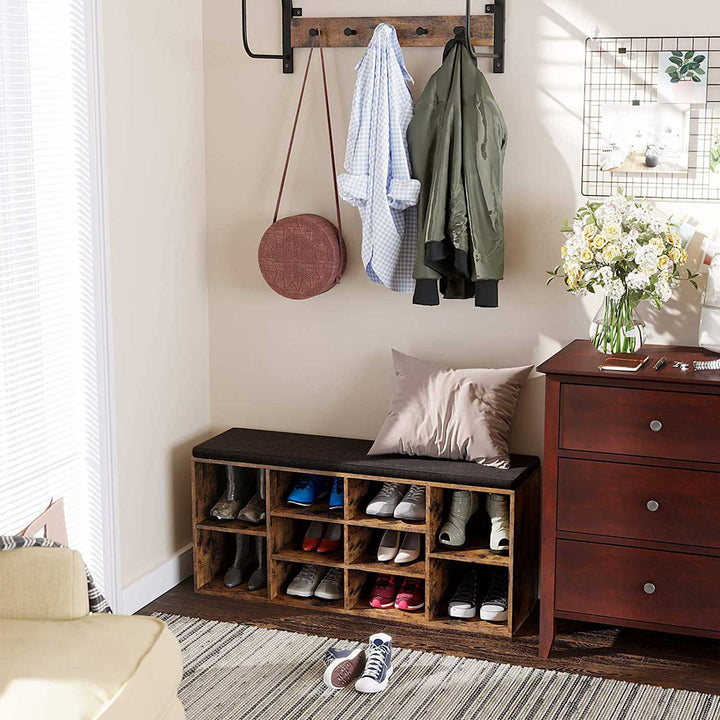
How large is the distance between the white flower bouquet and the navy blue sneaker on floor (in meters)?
1.06

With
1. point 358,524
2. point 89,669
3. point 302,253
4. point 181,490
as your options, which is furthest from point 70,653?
point 302,253

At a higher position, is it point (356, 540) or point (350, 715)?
point (356, 540)

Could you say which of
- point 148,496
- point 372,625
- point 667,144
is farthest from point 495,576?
point 667,144

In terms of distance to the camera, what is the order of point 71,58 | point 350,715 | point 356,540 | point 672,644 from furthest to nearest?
point 356,540
point 672,644
point 71,58
point 350,715

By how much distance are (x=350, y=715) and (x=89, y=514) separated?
3.33 feet

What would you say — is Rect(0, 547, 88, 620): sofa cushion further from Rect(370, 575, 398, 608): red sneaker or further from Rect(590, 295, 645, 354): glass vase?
Rect(590, 295, 645, 354): glass vase

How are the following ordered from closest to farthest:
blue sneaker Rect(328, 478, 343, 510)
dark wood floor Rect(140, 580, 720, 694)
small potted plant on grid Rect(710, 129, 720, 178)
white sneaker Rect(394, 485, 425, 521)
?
dark wood floor Rect(140, 580, 720, 694)
small potted plant on grid Rect(710, 129, 720, 178)
white sneaker Rect(394, 485, 425, 521)
blue sneaker Rect(328, 478, 343, 510)

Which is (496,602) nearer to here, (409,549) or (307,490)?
(409,549)

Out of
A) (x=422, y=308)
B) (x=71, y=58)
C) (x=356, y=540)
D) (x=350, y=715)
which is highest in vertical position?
(x=71, y=58)

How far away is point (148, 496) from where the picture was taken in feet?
11.3

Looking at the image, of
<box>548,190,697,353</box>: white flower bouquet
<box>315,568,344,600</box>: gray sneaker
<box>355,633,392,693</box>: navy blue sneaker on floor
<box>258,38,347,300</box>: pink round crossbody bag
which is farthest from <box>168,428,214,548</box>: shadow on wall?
<box>548,190,697,353</box>: white flower bouquet

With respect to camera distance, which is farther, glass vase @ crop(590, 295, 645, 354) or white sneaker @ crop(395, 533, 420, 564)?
white sneaker @ crop(395, 533, 420, 564)

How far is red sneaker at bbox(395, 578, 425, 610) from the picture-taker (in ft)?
10.9

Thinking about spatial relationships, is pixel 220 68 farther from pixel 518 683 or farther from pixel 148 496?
pixel 518 683
